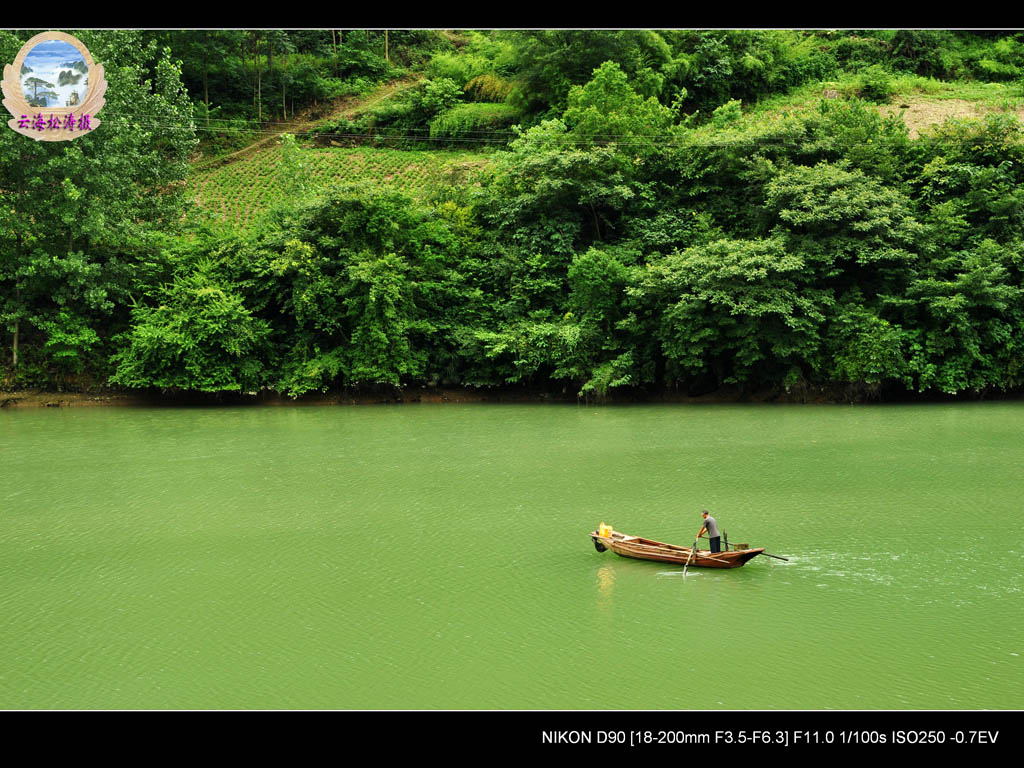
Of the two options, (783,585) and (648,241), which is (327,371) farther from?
(783,585)

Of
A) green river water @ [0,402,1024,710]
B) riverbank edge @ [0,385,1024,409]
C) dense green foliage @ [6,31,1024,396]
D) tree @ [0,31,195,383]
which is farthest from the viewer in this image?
tree @ [0,31,195,383]

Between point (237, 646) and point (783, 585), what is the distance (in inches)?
237

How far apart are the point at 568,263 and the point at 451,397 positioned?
5.47 m

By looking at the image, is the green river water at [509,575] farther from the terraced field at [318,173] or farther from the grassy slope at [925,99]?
the grassy slope at [925,99]

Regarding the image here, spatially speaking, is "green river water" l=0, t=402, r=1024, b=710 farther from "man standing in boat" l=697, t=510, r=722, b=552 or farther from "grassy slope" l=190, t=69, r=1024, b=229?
"grassy slope" l=190, t=69, r=1024, b=229

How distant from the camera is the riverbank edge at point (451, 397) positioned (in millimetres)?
23938

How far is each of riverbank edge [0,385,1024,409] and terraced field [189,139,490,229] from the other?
316 inches

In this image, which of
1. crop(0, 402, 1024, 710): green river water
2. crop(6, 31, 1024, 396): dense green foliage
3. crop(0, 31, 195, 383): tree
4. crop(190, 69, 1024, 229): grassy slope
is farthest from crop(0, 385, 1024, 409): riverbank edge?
crop(190, 69, 1024, 229): grassy slope

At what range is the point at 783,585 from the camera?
32.4 ft

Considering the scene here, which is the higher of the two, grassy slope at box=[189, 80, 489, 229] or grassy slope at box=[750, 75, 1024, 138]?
grassy slope at box=[750, 75, 1024, 138]

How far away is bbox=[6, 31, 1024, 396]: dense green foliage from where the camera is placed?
2316 cm

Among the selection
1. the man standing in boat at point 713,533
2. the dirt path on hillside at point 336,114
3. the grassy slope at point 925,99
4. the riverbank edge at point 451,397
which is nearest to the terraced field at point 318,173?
the dirt path on hillside at point 336,114

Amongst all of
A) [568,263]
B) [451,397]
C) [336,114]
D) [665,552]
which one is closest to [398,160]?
[336,114]

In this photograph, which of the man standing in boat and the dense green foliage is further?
the dense green foliage
